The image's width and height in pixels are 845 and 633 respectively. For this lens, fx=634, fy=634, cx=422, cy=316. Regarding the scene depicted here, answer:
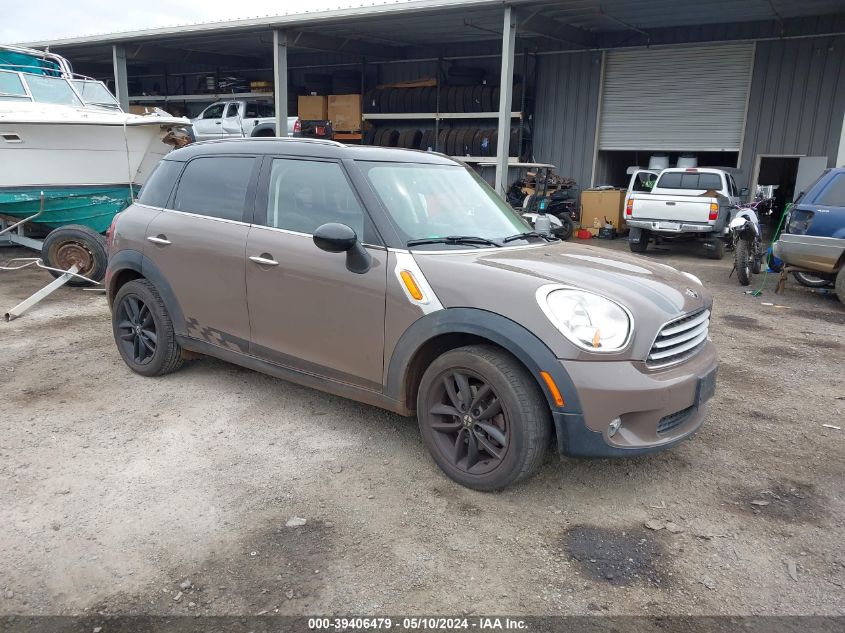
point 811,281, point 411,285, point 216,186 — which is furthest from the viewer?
point 811,281

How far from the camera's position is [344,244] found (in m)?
3.38

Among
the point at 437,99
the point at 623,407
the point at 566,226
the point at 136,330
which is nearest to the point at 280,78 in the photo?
the point at 437,99

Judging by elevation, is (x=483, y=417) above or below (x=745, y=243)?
below

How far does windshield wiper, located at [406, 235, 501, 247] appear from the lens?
353 cm

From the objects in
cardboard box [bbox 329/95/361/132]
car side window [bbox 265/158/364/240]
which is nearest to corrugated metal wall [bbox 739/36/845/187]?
cardboard box [bbox 329/95/361/132]

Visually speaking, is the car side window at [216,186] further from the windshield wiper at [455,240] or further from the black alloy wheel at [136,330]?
the windshield wiper at [455,240]

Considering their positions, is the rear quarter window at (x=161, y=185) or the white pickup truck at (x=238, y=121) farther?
the white pickup truck at (x=238, y=121)

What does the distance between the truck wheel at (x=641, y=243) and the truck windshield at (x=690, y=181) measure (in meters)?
1.00

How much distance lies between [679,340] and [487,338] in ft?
3.21

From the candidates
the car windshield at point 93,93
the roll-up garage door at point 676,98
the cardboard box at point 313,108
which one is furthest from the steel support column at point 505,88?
the cardboard box at point 313,108

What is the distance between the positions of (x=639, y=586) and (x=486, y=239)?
79.9 inches

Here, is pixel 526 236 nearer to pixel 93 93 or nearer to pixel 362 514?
pixel 362 514

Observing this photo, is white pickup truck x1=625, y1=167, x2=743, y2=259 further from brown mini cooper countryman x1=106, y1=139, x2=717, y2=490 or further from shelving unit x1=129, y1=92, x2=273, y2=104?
shelving unit x1=129, y1=92, x2=273, y2=104

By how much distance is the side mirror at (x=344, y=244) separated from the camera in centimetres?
337
